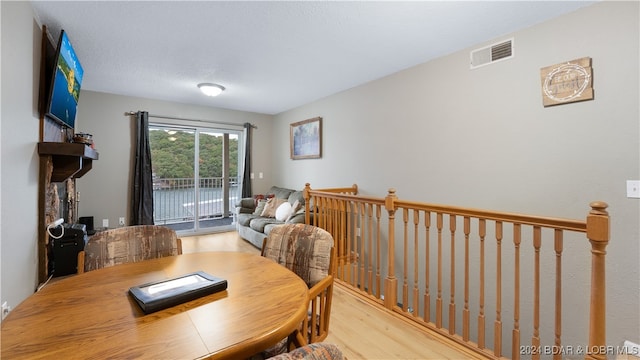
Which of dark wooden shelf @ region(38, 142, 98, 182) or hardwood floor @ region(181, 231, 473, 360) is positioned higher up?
dark wooden shelf @ region(38, 142, 98, 182)

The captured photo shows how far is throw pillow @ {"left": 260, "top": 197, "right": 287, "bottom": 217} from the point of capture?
4.79m

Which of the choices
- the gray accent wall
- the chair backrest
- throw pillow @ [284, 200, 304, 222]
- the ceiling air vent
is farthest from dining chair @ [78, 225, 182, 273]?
the ceiling air vent

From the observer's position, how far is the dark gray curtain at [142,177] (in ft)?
15.0

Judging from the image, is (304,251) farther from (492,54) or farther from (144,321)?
(492,54)

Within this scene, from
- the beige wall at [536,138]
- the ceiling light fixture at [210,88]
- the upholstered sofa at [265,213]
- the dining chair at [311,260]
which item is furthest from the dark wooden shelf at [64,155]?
the beige wall at [536,138]

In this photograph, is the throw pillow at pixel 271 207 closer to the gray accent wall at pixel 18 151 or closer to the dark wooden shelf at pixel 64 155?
the dark wooden shelf at pixel 64 155

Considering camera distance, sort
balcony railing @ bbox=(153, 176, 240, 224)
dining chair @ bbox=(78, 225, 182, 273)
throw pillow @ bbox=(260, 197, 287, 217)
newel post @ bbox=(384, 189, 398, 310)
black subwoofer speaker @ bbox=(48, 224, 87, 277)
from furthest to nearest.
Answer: balcony railing @ bbox=(153, 176, 240, 224)
throw pillow @ bbox=(260, 197, 287, 217)
black subwoofer speaker @ bbox=(48, 224, 87, 277)
newel post @ bbox=(384, 189, 398, 310)
dining chair @ bbox=(78, 225, 182, 273)

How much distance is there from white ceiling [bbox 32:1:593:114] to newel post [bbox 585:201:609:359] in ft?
5.62

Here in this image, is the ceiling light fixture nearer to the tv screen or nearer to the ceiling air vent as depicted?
the tv screen

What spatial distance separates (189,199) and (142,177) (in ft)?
4.04

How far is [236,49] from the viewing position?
114 inches

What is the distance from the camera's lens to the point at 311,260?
1553 mm

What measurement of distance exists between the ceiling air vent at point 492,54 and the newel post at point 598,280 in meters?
1.80

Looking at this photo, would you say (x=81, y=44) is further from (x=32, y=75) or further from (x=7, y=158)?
(x=7, y=158)
